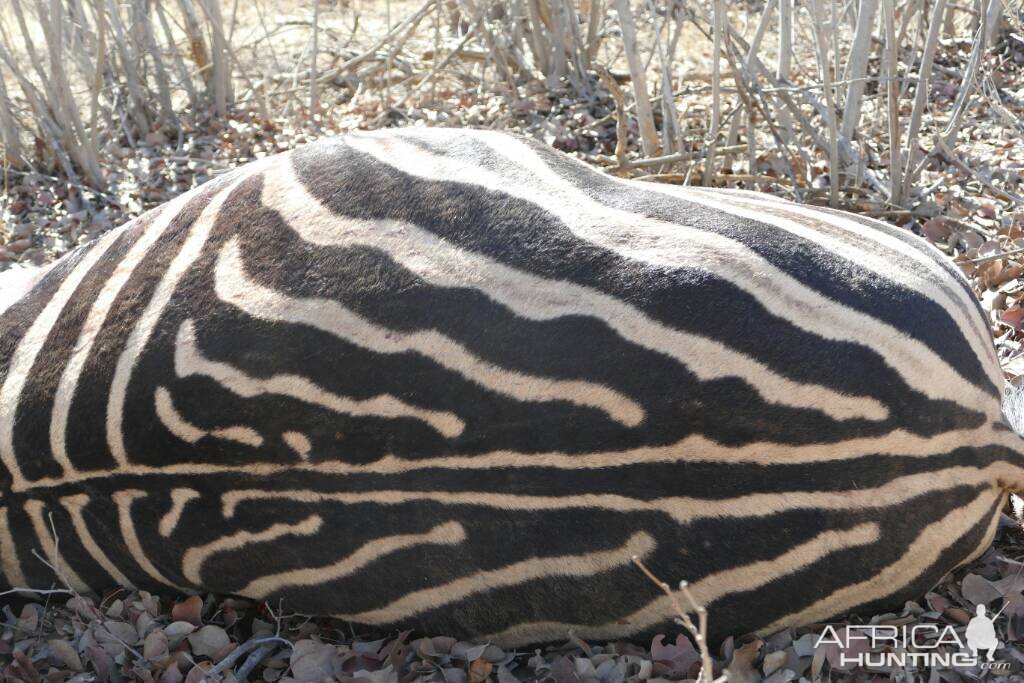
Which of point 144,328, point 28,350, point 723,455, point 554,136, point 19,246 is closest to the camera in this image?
point 723,455

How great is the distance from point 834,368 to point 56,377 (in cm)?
162

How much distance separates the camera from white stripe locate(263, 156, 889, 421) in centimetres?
181

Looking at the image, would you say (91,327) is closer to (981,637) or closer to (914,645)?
(914,645)

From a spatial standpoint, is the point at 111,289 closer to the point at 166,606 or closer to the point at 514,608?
the point at 166,606

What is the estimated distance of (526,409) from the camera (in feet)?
6.10

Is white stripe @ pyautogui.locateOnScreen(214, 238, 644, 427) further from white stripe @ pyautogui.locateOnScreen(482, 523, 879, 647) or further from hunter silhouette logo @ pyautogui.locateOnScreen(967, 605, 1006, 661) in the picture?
hunter silhouette logo @ pyautogui.locateOnScreen(967, 605, 1006, 661)

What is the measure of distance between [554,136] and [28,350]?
9.71 ft

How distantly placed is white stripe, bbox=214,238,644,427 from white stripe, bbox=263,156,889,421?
0.37 feet

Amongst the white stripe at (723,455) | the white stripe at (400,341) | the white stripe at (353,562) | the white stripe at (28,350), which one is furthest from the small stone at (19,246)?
the white stripe at (723,455)

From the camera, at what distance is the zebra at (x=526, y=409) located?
1825 mm

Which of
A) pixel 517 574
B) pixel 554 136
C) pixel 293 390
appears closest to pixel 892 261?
pixel 517 574

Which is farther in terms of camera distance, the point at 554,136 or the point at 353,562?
the point at 554,136

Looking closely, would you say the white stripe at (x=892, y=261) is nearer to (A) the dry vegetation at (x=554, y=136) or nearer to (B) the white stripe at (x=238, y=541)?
(A) the dry vegetation at (x=554, y=136)

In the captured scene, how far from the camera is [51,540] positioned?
2303 millimetres
